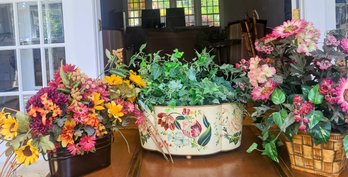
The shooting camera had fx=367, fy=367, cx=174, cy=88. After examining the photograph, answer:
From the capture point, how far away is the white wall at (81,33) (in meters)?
2.62

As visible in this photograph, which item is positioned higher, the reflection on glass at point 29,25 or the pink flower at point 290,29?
the reflection on glass at point 29,25

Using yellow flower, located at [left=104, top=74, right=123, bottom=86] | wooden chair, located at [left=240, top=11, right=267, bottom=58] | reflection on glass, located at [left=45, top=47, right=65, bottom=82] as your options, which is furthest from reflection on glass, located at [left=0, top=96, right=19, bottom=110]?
yellow flower, located at [left=104, top=74, right=123, bottom=86]

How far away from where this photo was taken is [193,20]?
Result: 1032 cm

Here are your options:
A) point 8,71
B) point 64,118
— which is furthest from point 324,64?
point 8,71

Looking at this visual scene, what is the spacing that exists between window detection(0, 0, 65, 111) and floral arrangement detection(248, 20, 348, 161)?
2.11 m

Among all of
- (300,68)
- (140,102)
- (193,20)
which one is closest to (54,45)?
(140,102)

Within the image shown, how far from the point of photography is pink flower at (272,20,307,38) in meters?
0.84

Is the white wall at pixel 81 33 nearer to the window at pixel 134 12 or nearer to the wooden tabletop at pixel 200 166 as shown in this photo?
the wooden tabletop at pixel 200 166

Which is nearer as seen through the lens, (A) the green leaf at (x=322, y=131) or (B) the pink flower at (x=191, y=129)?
(A) the green leaf at (x=322, y=131)

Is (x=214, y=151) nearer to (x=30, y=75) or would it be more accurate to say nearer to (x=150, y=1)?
(x=30, y=75)

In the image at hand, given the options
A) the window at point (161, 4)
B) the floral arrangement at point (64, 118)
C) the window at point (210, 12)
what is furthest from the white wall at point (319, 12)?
the window at point (161, 4)

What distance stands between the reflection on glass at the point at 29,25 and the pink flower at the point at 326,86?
2.37 m

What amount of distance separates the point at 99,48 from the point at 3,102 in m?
0.85

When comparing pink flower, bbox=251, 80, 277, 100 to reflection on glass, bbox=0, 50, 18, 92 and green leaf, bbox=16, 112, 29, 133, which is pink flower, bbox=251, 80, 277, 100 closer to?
green leaf, bbox=16, 112, 29, 133
